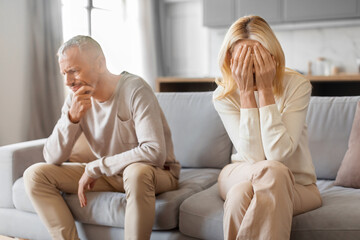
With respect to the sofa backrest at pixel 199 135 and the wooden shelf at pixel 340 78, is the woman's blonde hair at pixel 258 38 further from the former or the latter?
the wooden shelf at pixel 340 78

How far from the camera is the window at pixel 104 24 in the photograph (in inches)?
172

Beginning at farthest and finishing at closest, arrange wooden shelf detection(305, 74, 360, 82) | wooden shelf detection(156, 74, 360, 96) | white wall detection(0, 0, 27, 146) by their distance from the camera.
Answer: wooden shelf detection(156, 74, 360, 96) < wooden shelf detection(305, 74, 360, 82) < white wall detection(0, 0, 27, 146)

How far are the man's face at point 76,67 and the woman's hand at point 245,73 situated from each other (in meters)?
0.63

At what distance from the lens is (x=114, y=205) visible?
5.87 ft

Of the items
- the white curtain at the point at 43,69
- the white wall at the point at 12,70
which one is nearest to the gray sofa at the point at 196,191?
the white wall at the point at 12,70

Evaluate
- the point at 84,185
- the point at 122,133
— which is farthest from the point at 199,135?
the point at 84,185

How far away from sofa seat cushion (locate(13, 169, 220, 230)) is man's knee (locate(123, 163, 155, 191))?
0.39 feet

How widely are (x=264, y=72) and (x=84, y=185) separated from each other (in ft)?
2.86

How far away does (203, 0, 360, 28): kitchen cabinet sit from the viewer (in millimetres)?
4520

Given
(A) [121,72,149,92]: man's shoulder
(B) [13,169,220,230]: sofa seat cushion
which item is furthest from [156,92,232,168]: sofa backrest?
(A) [121,72,149,92]: man's shoulder

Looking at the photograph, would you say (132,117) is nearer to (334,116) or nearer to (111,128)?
(111,128)

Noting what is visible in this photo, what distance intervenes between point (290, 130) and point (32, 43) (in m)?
2.70

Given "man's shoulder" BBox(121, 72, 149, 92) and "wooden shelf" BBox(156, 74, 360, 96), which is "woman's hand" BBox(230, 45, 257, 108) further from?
"wooden shelf" BBox(156, 74, 360, 96)

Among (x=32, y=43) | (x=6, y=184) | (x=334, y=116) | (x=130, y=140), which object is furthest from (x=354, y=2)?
(x=6, y=184)
